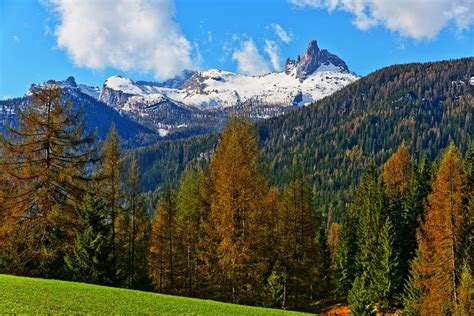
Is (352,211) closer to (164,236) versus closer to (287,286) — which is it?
(287,286)

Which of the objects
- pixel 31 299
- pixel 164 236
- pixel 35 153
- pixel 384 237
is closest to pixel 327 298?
pixel 384 237

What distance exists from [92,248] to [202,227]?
1206cm

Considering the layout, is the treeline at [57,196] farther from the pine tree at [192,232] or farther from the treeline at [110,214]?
the pine tree at [192,232]

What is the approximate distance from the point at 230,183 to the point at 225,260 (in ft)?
Answer: 21.8

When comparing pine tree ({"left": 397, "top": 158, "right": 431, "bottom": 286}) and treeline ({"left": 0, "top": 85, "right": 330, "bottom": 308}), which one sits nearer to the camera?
treeline ({"left": 0, "top": 85, "right": 330, "bottom": 308})

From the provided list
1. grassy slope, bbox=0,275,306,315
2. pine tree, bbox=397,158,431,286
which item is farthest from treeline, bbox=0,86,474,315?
grassy slope, bbox=0,275,306,315

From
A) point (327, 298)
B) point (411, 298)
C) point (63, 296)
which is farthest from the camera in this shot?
point (327, 298)

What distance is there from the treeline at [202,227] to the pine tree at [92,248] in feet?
0.29

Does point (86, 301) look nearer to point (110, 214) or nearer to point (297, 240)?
point (110, 214)

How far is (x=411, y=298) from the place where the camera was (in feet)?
153

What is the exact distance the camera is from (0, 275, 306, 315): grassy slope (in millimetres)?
24914

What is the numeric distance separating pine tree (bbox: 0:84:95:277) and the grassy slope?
7.72 meters

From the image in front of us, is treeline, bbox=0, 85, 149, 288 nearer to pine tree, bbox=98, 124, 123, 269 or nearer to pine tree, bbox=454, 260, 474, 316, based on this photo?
pine tree, bbox=98, 124, 123, 269

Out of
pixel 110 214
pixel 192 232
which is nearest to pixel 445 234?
pixel 192 232
